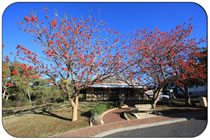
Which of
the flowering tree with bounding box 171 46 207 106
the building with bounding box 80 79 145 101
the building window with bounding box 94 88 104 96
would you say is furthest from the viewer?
the building window with bounding box 94 88 104 96

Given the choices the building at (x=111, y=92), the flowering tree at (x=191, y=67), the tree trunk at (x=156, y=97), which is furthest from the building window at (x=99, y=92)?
the flowering tree at (x=191, y=67)

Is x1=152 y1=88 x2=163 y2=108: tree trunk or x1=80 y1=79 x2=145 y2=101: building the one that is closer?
x1=152 y1=88 x2=163 y2=108: tree trunk

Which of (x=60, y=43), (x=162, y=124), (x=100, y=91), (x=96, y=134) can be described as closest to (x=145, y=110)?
(x=162, y=124)

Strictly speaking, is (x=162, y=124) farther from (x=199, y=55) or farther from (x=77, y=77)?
(x=199, y=55)

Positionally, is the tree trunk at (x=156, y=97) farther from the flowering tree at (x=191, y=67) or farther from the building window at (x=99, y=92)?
the building window at (x=99, y=92)

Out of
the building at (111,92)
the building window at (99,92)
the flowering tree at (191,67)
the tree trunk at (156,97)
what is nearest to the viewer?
the flowering tree at (191,67)

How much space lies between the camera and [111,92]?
2152 centimetres

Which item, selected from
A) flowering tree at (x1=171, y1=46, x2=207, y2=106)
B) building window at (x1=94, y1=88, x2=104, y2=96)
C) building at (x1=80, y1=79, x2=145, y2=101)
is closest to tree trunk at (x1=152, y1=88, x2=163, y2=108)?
flowering tree at (x1=171, y1=46, x2=207, y2=106)

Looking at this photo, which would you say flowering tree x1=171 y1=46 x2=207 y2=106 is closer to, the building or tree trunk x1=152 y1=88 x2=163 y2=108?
tree trunk x1=152 y1=88 x2=163 y2=108

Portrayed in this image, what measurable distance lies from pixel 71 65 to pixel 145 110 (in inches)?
254

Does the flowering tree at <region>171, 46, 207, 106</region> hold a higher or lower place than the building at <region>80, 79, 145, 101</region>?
higher

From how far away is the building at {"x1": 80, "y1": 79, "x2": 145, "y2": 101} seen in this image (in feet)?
66.3

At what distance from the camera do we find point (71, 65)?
741 centimetres

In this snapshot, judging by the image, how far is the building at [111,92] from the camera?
66.3ft
